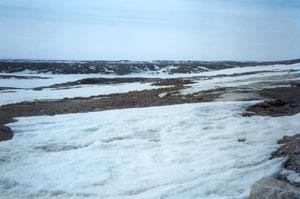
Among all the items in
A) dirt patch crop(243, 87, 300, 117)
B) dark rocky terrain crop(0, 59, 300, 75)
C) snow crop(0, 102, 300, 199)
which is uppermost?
dark rocky terrain crop(0, 59, 300, 75)

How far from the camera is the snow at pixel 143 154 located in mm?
9273

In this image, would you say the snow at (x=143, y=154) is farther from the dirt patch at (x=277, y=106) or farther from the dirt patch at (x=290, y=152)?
the dirt patch at (x=277, y=106)

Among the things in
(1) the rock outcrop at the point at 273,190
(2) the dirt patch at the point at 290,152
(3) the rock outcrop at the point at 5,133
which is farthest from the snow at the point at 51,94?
(1) the rock outcrop at the point at 273,190

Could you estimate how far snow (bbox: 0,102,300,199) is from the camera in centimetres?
927

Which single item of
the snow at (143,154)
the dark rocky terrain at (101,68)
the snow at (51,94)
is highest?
the dark rocky terrain at (101,68)

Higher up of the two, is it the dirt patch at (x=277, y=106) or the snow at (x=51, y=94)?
the dirt patch at (x=277, y=106)

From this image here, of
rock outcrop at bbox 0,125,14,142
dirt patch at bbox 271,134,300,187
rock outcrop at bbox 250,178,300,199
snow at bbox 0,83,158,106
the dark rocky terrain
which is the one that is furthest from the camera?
the dark rocky terrain

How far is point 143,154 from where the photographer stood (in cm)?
1188

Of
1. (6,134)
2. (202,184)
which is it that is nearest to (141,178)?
(202,184)

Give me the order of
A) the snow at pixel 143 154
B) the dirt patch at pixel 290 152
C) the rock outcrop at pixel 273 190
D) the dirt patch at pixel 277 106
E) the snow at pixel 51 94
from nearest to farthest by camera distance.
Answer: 1. the rock outcrop at pixel 273 190
2. the snow at pixel 143 154
3. the dirt patch at pixel 290 152
4. the dirt patch at pixel 277 106
5. the snow at pixel 51 94

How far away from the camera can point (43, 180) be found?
9.98 m

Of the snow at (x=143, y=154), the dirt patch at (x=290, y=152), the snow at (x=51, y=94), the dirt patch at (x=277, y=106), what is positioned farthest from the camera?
the snow at (x=51, y=94)

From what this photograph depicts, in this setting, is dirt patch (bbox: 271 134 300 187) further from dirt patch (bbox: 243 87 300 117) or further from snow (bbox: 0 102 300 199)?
dirt patch (bbox: 243 87 300 117)

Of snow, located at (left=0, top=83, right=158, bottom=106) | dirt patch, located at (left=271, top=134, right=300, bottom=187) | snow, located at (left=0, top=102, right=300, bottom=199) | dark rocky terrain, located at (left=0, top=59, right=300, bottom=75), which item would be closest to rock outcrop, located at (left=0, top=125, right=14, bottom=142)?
snow, located at (left=0, top=102, right=300, bottom=199)
